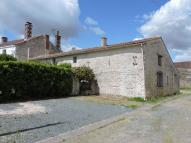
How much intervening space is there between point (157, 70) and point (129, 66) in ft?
13.3

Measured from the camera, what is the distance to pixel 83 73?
2362 cm

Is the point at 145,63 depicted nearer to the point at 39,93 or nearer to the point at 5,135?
the point at 39,93

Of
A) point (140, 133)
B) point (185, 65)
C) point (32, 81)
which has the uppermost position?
A: point (185, 65)

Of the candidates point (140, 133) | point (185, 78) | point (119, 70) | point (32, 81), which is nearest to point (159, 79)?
point (119, 70)

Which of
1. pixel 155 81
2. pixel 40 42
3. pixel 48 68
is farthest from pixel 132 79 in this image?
pixel 40 42

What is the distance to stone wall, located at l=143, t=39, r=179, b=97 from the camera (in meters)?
22.1

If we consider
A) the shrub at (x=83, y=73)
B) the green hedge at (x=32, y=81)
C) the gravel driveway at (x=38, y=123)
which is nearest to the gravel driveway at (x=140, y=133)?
the gravel driveway at (x=38, y=123)

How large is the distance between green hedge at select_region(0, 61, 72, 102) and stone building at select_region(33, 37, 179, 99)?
11.0ft

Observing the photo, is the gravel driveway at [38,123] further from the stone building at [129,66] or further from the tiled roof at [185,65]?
the tiled roof at [185,65]

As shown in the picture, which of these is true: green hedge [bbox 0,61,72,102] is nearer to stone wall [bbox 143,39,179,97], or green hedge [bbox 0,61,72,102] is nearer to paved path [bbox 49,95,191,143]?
stone wall [bbox 143,39,179,97]

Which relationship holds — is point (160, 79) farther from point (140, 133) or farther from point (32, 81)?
point (140, 133)

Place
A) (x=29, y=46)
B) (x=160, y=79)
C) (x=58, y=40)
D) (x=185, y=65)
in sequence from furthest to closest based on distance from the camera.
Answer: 1. (x=185, y=65)
2. (x=58, y=40)
3. (x=29, y=46)
4. (x=160, y=79)

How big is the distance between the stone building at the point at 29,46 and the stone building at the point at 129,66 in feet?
27.9

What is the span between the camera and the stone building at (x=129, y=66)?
2147 centimetres
